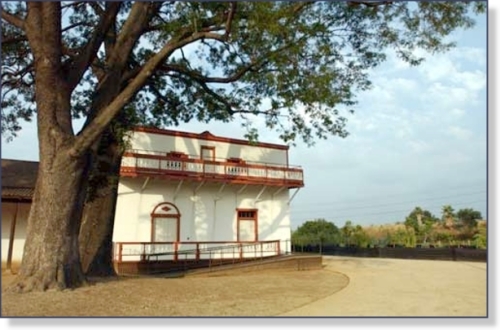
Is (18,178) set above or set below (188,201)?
above

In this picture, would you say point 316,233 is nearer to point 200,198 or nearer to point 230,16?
point 200,198

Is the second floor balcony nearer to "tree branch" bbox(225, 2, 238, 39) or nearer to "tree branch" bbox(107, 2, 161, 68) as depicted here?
"tree branch" bbox(107, 2, 161, 68)

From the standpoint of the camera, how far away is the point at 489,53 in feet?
25.0

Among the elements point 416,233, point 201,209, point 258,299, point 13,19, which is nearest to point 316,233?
point 416,233

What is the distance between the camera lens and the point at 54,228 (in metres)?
9.08

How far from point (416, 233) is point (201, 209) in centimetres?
1337

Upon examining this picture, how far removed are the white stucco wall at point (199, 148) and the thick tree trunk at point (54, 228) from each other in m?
8.59

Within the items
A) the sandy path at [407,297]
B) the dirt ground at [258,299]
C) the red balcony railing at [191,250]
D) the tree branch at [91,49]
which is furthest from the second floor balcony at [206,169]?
the sandy path at [407,297]

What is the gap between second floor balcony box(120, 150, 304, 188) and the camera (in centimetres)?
1839

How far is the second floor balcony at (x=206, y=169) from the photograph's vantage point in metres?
18.4

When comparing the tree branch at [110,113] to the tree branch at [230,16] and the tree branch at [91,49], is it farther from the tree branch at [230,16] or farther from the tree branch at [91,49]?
the tree branch at [91,49]

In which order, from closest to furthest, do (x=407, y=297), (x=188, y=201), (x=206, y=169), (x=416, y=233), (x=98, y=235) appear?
(x=407, y=297)
(x=98, y=235)
(x=206, y=169)
(x=188, y=201)
(x=416, y=233)

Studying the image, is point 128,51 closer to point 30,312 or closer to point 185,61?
point 185,61

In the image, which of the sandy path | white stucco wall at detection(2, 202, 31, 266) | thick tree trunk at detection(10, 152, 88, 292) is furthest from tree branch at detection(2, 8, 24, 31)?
white stucco wall at detection(2, 202, 31, 266)
